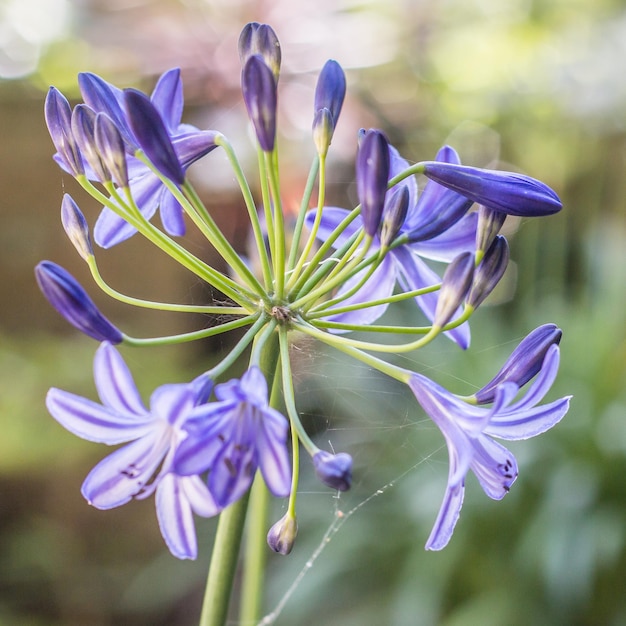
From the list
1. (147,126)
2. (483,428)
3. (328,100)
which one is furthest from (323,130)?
(483,428)

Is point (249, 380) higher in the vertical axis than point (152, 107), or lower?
lower

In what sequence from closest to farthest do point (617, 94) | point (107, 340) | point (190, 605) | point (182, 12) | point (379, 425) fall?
point (107, 340), point (379, 425), point (190, 605), point (182, 12), point (617, 94)

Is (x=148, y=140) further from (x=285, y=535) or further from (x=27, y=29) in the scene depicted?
(x=27, y=29)

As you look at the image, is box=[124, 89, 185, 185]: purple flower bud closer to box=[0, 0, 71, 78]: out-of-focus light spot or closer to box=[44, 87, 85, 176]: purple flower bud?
box=[44, 87, 85, 176]: purple flower bud

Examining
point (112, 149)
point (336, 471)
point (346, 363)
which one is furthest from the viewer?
point (346, 363)

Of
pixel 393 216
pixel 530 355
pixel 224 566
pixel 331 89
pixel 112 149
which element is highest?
pixel 331 89

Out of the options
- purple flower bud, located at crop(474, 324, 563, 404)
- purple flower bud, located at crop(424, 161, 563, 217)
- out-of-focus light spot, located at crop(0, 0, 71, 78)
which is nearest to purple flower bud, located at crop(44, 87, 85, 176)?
purple flower bud, located at crop(424, 161, 563, 217)

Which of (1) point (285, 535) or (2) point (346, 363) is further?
(2) point (346, 363)

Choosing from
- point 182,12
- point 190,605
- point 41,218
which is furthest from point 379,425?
point 182,12

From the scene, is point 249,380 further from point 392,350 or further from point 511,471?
point 511,471
